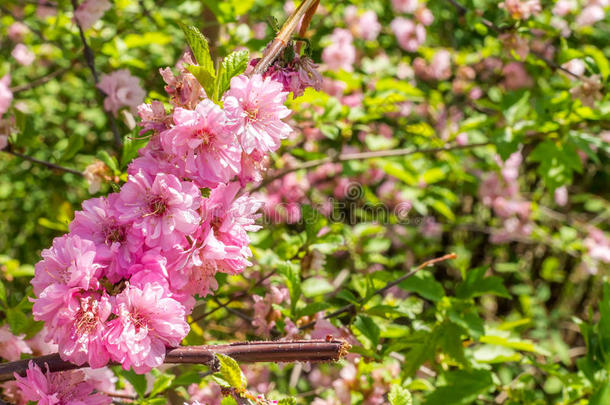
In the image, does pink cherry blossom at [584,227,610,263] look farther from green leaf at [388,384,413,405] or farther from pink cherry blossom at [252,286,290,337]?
green leaf at [388,384,413,405]

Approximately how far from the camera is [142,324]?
920 mm

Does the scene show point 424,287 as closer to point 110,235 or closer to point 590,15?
point 110,235

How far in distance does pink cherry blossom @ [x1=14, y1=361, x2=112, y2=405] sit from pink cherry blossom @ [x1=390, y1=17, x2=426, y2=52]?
9.52ft

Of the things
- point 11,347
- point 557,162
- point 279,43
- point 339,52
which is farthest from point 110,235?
point 339,52

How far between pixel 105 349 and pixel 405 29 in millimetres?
3011

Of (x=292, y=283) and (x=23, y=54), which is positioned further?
(x=23, y=54)

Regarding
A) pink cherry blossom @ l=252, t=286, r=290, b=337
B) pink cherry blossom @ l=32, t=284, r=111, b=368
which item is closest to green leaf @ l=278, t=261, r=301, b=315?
pink cherry blossom @ l=252, t=286, r=290, b=337

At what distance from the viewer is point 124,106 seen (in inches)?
76.6

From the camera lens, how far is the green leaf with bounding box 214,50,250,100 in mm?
1021

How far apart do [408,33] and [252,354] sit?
2.95m

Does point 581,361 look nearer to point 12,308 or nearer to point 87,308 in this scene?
Result: point 87,308


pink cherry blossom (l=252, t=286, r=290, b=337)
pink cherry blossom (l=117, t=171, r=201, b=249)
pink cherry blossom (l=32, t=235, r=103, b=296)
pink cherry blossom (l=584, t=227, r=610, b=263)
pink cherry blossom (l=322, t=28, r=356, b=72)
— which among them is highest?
pink cherry blossom (l=322, t=28, r=356, b=72)

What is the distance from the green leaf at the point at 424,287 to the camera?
1.65 meters

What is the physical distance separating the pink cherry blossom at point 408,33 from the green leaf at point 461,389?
2.28 metres
